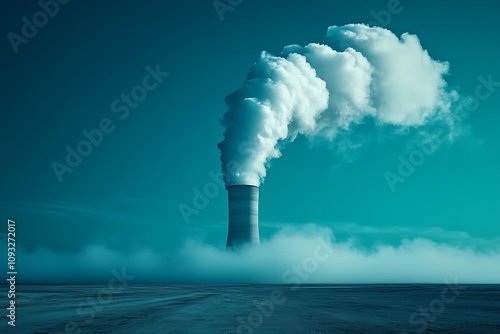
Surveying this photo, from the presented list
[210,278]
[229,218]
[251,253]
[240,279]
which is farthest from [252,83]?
[210,278]

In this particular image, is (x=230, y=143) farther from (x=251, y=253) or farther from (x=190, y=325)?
(x=190, y=325)

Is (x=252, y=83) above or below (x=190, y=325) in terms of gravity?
above

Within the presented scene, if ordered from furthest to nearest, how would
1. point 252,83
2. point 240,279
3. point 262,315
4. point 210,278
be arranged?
point 210,278 → point 240,279 → point 252,83 → point 262,315

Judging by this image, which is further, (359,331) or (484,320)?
(484,320)

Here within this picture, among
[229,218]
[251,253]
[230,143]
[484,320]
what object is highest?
[230,143]

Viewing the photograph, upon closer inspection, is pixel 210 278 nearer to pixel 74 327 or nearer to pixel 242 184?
pixel 242 184

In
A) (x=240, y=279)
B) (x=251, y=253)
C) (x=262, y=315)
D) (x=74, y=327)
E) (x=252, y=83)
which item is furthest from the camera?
(x=240, y=279)
